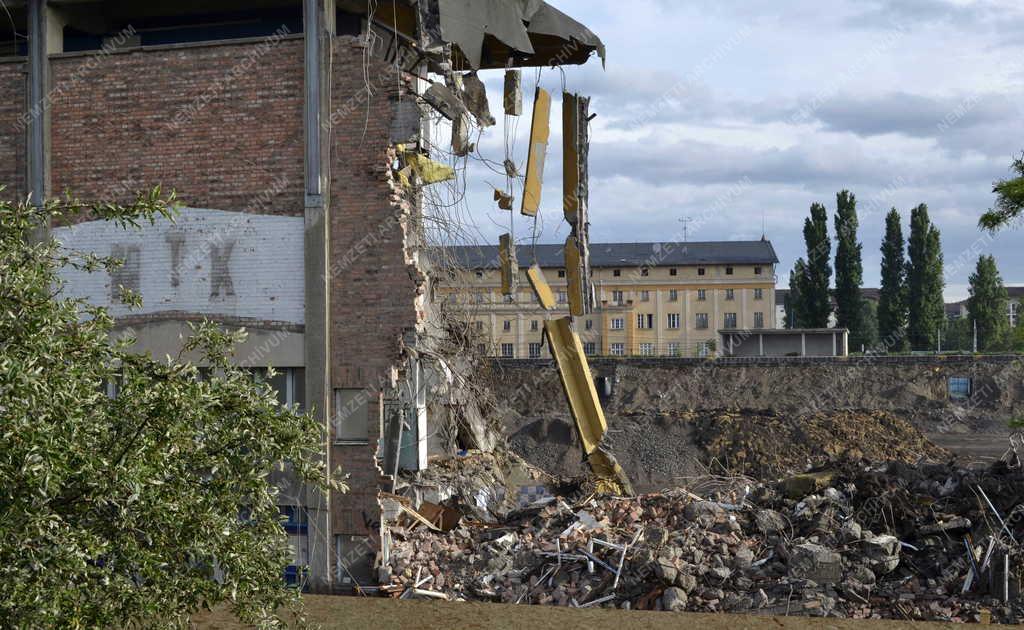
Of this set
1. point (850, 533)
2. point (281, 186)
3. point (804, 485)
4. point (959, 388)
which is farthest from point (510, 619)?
point (959, 388)

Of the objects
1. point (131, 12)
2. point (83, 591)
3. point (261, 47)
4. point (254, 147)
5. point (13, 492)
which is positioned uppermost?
point (131, 12)

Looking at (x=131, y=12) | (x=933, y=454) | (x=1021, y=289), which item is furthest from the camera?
(x=1021, y=289)

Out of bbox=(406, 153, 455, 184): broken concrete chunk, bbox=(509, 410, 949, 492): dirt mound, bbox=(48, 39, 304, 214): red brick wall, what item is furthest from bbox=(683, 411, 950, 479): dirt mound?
bbox=(48, 39, 304, 214): red brick wall

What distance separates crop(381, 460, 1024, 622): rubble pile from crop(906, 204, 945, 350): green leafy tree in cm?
4586

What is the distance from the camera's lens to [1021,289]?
11856 cm

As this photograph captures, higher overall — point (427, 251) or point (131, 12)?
point (131, 12)

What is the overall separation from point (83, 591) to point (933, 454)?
2710 cm

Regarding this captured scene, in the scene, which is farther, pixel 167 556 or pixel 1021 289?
pixel 1021 289

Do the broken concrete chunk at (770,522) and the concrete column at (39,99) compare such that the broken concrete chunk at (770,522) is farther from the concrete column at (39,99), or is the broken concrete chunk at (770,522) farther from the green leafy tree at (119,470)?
the concrete column at (39,99)

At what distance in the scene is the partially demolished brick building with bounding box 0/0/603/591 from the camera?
12.3 metres

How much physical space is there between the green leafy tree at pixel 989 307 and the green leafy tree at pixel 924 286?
8153mm

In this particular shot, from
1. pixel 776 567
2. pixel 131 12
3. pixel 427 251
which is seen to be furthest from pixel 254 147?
pixel 776 567

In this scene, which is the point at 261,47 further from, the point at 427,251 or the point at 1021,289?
the point at 1021,289

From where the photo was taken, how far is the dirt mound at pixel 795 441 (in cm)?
2622
